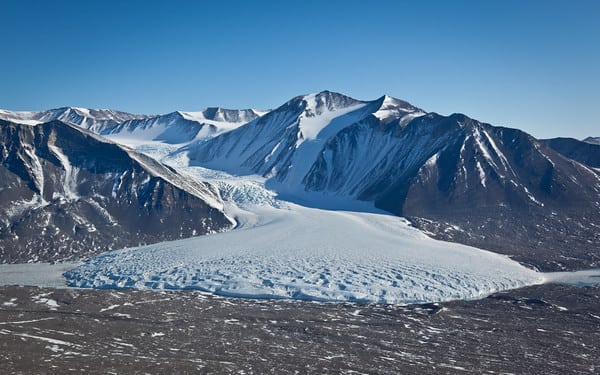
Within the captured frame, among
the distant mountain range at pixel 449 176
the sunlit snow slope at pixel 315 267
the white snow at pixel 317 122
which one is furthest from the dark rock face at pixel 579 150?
the sunlit snow slope at pixel 315 267

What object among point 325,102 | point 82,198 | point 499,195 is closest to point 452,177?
point 499,195

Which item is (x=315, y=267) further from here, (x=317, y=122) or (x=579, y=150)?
(x=317, y=122)

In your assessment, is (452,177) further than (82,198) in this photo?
Yes

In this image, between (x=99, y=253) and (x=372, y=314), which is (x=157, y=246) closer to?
(x=99, y=253)

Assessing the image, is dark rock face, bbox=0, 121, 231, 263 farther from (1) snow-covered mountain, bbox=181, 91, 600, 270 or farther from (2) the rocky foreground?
(1) snow-covered mountain, bbox=181, 91, 600, 270

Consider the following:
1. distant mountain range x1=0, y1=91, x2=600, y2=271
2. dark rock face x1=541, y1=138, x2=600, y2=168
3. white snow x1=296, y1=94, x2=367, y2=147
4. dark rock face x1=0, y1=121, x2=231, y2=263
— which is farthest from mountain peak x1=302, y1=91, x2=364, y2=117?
dark rock face x1=0, y1=121, x2=231, y2=263

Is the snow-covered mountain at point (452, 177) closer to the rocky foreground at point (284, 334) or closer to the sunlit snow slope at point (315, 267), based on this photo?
the sunlit snow slope at point (315, 267)

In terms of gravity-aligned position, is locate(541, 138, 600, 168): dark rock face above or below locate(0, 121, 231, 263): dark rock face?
above
